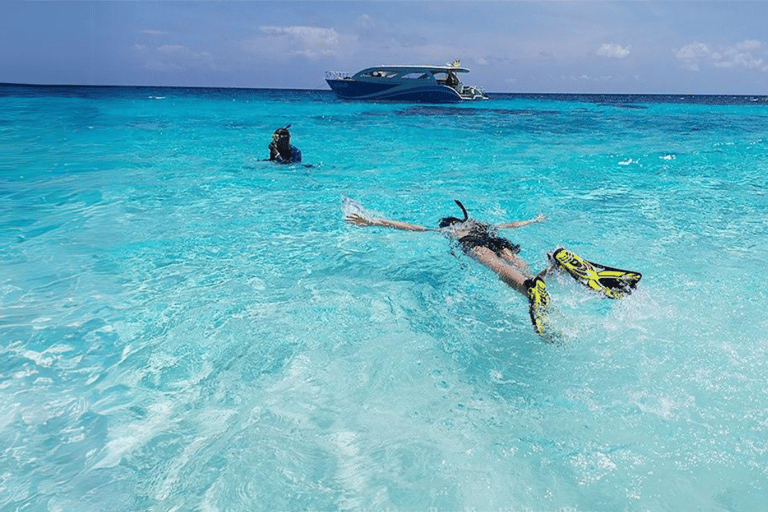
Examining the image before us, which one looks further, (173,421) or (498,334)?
(498,334)

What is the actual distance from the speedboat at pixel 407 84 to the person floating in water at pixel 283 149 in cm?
3775

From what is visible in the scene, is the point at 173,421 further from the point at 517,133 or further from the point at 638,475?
the point at 517,133

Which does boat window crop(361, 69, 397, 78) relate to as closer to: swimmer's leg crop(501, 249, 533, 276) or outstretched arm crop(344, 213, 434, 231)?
outstretched arm crop(344, 213, 434, 231)

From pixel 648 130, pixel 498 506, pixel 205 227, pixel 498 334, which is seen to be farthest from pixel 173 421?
pixel 648 130

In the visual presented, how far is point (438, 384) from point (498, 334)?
1065 mm

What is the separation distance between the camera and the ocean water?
128 inches

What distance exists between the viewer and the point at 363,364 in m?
4.57

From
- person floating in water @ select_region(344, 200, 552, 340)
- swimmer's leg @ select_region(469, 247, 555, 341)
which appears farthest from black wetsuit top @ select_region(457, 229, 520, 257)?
swimmer's leg @ select_region(469, 247, 555, 341)

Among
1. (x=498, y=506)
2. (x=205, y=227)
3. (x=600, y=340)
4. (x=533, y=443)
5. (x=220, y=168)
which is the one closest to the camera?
(x=498, y=506)

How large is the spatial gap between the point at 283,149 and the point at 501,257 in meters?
10.6

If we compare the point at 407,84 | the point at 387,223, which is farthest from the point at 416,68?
the point at 387,223

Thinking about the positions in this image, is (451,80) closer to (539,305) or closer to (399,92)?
(399,92)

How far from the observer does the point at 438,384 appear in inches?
167

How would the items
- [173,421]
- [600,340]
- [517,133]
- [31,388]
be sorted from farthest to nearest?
[517,133]
[600,340]
[31,388]
[173,421]
